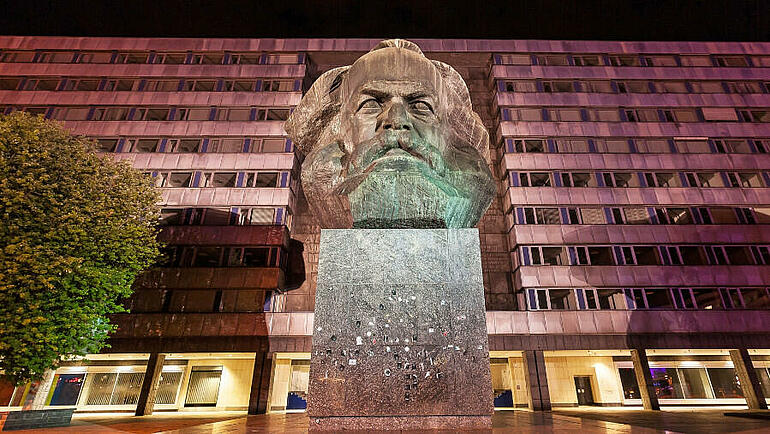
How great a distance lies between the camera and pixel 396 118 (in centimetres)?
411

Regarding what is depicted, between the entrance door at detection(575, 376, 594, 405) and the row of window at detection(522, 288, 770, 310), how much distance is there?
597 cm

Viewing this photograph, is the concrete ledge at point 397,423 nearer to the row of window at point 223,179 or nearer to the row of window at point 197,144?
the row of window at point 223,179

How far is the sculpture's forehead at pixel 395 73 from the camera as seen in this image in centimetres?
430

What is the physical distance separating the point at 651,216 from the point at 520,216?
29.5ft

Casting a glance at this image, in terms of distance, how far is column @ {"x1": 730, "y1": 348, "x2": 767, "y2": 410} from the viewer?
22328 mm

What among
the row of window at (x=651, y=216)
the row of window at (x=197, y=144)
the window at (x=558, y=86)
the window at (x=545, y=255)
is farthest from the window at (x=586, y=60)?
the row of window at (x=197, y=144)

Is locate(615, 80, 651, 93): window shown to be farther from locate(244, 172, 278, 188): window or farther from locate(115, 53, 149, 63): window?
locate(115, 53, 149, 63): window

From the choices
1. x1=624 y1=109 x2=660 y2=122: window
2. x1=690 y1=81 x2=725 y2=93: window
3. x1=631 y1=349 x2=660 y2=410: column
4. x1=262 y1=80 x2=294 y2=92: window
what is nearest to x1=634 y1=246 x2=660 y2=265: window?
x1=631 y1=349 x2=660 y2=410: column

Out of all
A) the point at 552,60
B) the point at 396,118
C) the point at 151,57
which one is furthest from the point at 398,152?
the point at 151,57

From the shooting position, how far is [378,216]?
4.61m

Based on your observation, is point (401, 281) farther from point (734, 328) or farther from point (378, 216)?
point (734, 328)

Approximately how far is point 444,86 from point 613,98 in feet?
106

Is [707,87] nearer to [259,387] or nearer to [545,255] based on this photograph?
[545,255]

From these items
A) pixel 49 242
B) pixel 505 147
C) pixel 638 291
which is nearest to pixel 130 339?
pixel 49 242
